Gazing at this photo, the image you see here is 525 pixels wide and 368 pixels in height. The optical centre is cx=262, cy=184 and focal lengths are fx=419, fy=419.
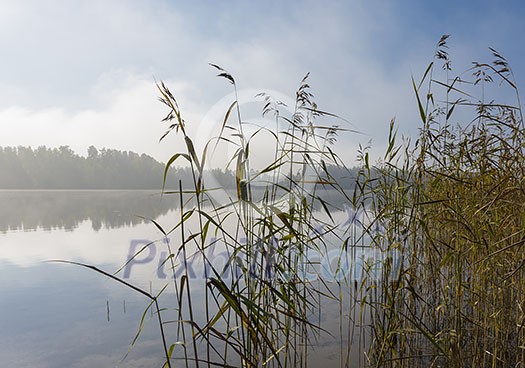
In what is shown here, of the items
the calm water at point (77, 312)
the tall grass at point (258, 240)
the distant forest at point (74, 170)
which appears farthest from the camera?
the distant forest at point (74, 170)

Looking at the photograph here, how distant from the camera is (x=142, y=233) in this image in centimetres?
1494

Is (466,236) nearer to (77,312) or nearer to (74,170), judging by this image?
(77,312)

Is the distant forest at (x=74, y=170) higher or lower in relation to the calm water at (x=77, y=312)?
higher

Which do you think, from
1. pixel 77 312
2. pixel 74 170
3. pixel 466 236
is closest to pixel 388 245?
pixel 466 236

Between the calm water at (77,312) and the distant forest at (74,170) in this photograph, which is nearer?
the calm water at (77,312)

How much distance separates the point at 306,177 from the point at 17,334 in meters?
4.31

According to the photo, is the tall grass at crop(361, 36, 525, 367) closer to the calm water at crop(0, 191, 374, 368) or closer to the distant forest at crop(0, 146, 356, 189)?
the calm water at crop(0, 191, 374, 368)

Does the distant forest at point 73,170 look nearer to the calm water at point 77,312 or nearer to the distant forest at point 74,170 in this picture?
the distant forest at point 74,170

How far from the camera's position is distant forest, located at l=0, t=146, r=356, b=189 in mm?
68238

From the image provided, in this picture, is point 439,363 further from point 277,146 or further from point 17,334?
point 17,334

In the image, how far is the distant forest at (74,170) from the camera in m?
68.2

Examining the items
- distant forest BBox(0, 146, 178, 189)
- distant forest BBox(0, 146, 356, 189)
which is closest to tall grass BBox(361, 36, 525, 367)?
distant forest BBox(0, 146, 356, 189)

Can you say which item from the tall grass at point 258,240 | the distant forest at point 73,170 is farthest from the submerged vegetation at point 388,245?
the distant forest at point 73,170

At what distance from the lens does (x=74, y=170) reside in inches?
2773
